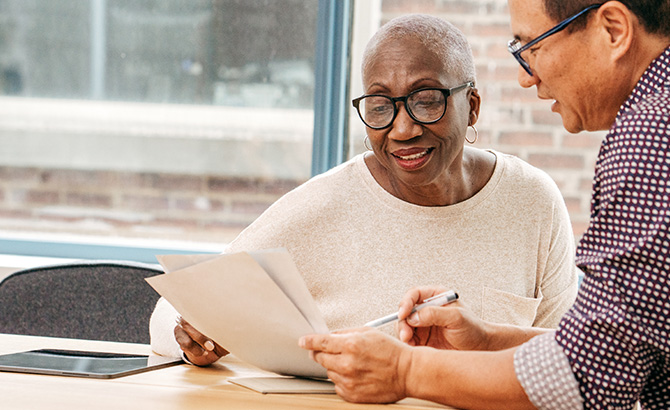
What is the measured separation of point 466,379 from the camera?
114 cm

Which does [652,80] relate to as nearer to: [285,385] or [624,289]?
[624,289]

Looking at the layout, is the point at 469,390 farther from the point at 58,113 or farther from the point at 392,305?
the point at 58,113

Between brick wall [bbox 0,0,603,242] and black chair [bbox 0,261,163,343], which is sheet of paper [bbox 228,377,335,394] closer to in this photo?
black chair [bbox 0,261,163,343]

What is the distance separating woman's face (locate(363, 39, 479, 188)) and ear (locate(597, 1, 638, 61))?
603 mm

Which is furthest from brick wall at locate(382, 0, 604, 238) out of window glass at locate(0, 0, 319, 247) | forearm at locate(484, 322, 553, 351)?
forearm at locate(484, 322, 553, 351)

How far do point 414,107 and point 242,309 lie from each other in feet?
2.23

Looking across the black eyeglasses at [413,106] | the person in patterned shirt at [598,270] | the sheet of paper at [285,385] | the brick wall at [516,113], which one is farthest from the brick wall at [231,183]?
the sheet of paper at [285,385]

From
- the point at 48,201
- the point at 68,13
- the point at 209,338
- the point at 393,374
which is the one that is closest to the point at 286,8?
the point at 68,13

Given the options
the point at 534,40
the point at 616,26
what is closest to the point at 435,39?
the point at 534,40

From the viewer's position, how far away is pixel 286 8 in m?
3.00

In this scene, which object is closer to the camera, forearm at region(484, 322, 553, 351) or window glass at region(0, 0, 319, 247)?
forearm at region(484, 322, 553, 351)

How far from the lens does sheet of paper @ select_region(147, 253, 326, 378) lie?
120 cm

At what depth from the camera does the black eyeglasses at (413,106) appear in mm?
1698

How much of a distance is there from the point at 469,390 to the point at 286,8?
7.12 feet
